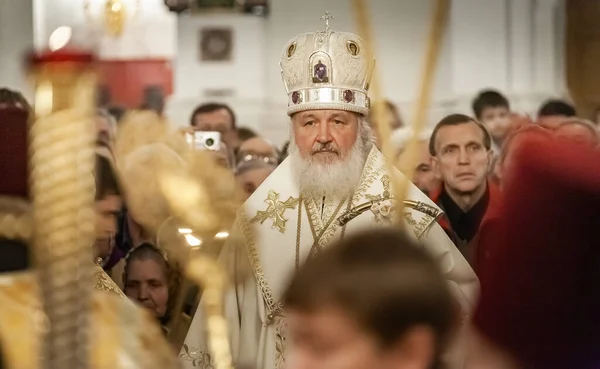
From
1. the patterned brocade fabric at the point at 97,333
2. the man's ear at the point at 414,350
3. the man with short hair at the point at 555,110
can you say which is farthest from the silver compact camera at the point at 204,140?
the man's ear at the point at 414,350

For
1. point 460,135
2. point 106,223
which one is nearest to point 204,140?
point 106,223

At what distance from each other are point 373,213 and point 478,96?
79.6 inches

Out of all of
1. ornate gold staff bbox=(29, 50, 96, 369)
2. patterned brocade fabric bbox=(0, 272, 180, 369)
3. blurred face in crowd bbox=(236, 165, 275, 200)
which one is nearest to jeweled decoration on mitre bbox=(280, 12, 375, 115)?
blurred face in crowd bbox=(236, 165, 275, 200)

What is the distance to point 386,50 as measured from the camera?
226 inches

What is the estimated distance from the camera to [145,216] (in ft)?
14.4

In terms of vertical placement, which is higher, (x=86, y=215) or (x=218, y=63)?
(x=218, y=63)

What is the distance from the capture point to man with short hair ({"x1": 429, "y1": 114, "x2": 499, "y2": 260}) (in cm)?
418

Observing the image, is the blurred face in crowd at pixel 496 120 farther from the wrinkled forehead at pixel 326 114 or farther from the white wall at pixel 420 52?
the wrinkled forehead at pixel 326 114

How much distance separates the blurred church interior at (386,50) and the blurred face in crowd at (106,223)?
1.32m

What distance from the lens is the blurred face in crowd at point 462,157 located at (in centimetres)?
427

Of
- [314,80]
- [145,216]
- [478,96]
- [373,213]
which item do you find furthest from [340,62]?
[478,96]

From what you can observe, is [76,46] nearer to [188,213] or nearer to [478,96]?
[188,213]

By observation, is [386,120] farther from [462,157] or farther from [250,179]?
[250,179]

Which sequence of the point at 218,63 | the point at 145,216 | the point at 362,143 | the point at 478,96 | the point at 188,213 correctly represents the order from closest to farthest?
the point at 188,213 → the point at 362,143 → the point at 145,216 → the point at 478,96 → the point at 218,63
